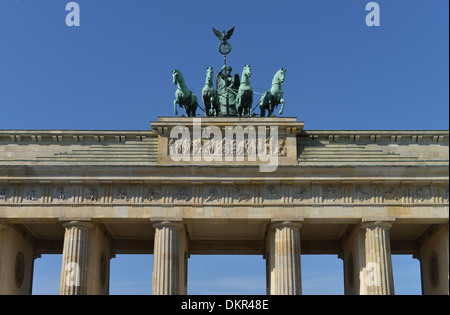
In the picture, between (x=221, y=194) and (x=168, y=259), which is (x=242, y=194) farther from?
(x=168, y=259)

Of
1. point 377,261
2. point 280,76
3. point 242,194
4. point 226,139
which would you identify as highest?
point 280,76

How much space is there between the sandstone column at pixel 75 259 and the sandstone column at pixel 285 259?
354 inches

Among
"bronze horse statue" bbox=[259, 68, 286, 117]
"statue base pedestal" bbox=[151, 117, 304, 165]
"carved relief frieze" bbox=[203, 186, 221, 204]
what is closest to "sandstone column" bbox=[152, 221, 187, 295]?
"carved relief frieze" bbox=[203, 186, 221, 204]

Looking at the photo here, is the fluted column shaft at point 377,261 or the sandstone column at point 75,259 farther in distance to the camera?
the fluted column shaft at point 377,261

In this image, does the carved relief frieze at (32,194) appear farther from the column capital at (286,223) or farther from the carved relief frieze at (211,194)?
the column capital at (286,223)

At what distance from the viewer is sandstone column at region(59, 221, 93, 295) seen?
3114cm

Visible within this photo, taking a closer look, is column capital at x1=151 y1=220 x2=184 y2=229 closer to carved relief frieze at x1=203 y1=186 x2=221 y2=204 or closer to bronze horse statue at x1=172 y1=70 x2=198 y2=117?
carved relief frieze at x1=203 y1=186 x2=221 y2=204

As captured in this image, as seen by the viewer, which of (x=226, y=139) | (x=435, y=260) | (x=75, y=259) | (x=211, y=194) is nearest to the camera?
(x=75, y=259)

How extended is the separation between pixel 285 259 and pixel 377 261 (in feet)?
14.4

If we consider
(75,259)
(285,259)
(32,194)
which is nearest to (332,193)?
(285,259)

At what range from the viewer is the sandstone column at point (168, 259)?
102 feet

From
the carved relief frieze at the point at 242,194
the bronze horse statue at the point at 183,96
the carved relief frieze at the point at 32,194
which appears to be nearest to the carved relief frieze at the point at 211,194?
the carved relief frieze at the point at 242,194

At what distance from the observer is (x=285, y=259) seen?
31656 millimetres
